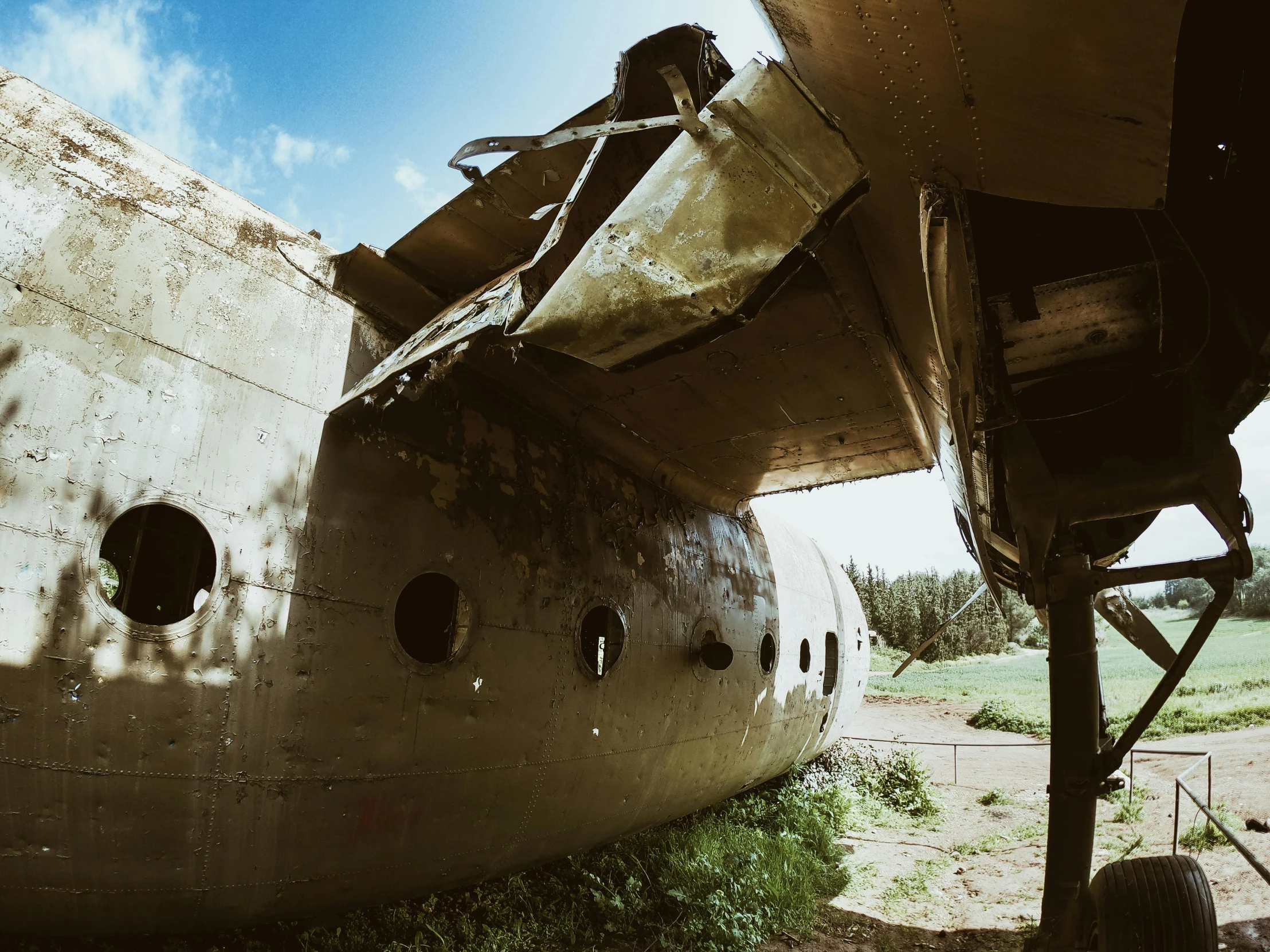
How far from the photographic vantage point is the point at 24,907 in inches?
117

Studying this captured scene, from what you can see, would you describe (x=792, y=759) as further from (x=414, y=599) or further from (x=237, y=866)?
(x=237, y=866)

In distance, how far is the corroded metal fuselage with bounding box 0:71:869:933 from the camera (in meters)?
2.92

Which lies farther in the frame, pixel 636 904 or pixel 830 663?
pixel 830 663

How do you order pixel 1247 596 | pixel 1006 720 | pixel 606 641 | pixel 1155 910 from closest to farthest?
pixel 1155 910
pixel 606 641
pixel 1006 720
pixel 1247 596

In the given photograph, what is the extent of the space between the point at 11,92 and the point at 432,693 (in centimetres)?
378

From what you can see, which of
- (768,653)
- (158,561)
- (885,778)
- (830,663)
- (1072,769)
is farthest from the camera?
(885,778)

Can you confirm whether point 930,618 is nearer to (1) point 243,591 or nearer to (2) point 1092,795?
(2) point 1092,795

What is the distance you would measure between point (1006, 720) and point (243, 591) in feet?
82.8

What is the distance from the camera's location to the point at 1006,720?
74.4 feet

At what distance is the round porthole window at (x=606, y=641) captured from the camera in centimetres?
524

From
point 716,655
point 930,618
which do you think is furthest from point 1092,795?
point 930,618

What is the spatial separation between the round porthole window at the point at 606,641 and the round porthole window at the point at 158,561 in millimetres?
2547

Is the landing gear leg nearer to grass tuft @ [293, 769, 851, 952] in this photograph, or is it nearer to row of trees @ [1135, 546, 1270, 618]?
grass tuft @ [293, 769, 851, 952]

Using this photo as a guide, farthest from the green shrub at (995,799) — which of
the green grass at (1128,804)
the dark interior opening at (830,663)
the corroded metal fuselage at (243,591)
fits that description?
the corroded metal fuselage at (243,591)
